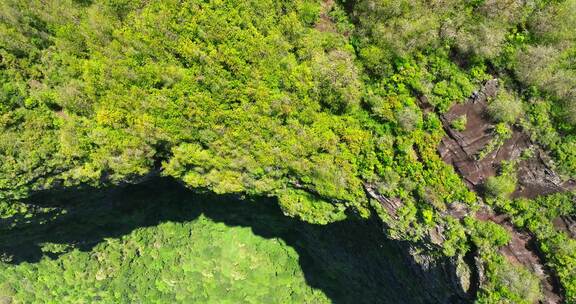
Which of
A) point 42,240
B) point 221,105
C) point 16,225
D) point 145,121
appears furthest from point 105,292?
point 221,105

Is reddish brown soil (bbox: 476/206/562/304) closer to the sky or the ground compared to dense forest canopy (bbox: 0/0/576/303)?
closer to the ground

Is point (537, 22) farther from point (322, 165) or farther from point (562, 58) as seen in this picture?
point (322, 165)

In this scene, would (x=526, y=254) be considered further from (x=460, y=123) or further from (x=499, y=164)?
(x=460, y=123)

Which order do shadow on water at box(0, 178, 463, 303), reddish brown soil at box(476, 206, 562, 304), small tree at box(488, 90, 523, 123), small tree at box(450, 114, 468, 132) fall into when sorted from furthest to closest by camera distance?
shadow on water at box(0, 178, 463, 303), reddish brown soil at box(476, 206, 562, 304), small tree at box(450, 114, 468, 132), small tree at box(488, 90, 523, 123)

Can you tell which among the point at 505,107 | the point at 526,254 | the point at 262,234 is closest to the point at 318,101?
the point at 505,107

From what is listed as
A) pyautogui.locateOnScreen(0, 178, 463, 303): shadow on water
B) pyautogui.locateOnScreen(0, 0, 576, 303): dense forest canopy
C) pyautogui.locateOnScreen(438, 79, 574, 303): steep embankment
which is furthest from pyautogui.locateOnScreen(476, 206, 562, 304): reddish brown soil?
pyautogui.locateOnScreen(0, 178, 463, 303): shadow on water

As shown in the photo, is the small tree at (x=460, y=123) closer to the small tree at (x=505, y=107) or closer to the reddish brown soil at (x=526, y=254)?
the small tree at (x=505, y=107)

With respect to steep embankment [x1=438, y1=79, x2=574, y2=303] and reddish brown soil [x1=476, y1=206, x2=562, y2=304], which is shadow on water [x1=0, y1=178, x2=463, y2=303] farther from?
steep embankment [x1=438, y1=79, x2=574, y2=303]
